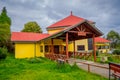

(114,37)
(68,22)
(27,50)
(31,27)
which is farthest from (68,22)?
(114,37)

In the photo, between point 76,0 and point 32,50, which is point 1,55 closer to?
point 32,50

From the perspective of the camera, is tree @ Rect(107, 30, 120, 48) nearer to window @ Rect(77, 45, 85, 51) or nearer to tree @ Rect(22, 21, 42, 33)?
tree @ Rect(22, 21, 42, 33)

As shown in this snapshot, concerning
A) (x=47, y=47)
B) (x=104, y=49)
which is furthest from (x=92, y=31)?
(x=104, y=49)

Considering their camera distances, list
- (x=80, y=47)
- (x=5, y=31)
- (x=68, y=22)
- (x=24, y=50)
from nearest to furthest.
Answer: (x=24, y=50) < (x=5, y=31) < (x=68, y=22) < (x=80, y=47)

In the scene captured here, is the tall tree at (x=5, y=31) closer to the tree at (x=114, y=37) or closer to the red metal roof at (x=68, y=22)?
the red metal roof at (x=68, y=22)

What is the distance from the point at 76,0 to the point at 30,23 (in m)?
31.3

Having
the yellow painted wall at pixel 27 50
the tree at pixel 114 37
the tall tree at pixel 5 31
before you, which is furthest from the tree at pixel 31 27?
the tree at pixel 114 37

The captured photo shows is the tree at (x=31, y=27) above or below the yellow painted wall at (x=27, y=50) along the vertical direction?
above

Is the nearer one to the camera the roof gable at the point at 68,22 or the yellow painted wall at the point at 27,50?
the yellow painted wall at the point at 27,50

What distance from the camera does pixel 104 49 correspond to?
127 ft

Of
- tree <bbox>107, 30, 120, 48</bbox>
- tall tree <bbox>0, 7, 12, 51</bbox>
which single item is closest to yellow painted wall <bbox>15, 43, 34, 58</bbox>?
tall tree <bbox>0, 7, 12, 51</bbox>

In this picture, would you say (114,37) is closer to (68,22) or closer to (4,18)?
(68,22)

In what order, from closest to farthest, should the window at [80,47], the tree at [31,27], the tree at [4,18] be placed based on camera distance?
the window at [80,47] → the tree at [4,18] → the tree at [31,27]

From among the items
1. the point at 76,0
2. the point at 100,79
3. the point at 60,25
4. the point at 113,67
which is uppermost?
the point at 76,0
